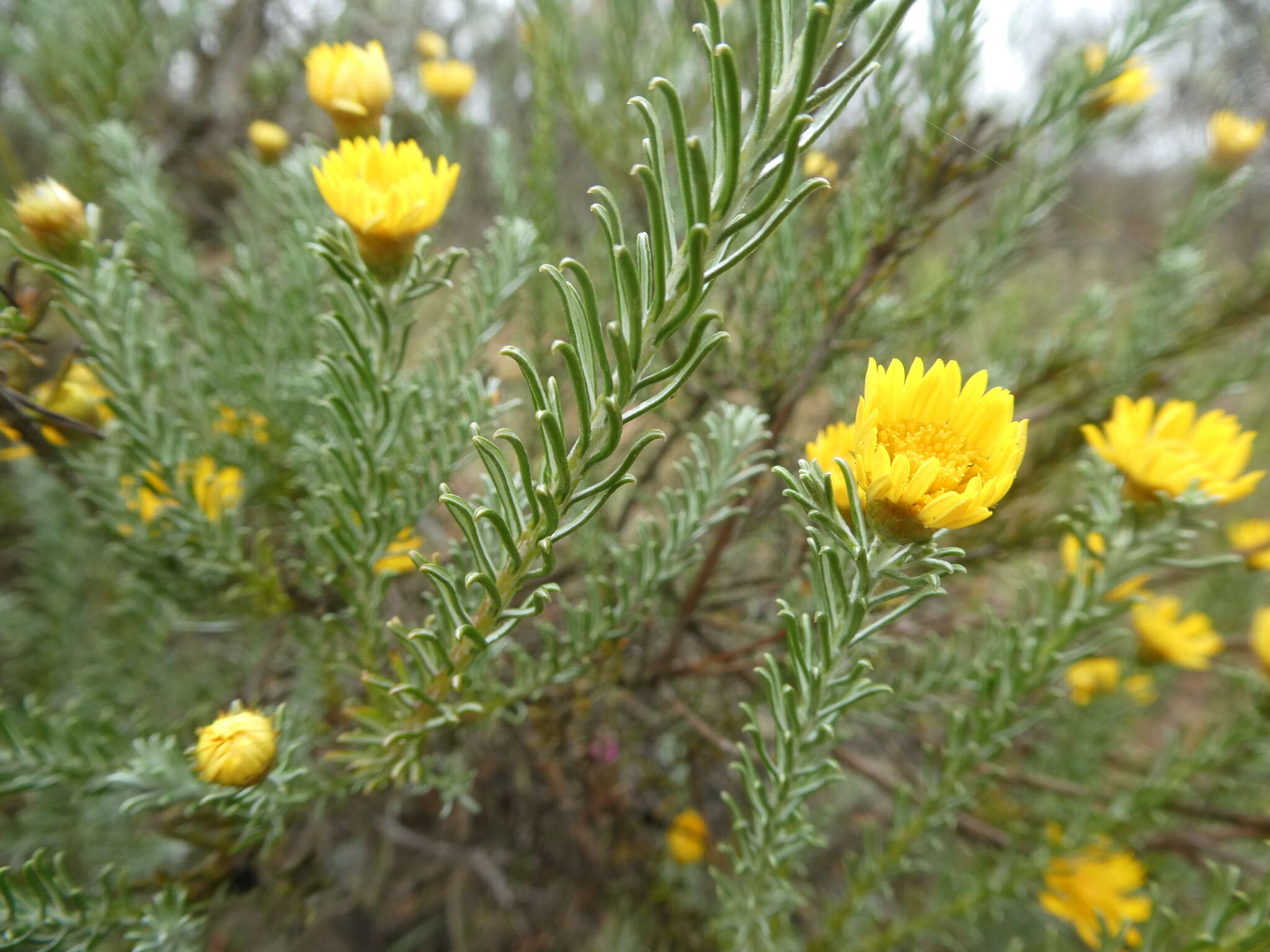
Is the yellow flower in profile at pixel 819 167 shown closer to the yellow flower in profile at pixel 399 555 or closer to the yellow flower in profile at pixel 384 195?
the yellow flower in profile at pixel 384 195

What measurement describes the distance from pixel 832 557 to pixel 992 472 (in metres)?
0.15

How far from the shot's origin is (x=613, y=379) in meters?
0.57

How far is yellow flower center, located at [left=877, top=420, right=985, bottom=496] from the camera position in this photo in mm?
650

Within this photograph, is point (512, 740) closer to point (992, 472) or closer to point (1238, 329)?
point (992, 472)

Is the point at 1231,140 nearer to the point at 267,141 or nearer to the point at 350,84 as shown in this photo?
the point at 350,84

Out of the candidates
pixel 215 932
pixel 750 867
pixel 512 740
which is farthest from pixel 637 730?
pixel 215 932

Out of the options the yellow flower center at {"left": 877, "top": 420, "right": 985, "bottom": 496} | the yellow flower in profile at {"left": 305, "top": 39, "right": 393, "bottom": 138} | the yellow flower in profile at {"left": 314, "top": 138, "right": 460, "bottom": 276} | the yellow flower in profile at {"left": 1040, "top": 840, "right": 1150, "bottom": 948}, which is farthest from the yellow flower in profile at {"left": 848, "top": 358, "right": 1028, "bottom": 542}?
the yellow flower in profile at {"left": 1040, "top": 840, "right": 1150, "bottom": 948}

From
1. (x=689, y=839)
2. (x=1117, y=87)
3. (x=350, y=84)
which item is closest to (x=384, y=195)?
(x=350, y=84)

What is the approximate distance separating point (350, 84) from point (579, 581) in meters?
1.06

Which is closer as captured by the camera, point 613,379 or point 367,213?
point 613,379

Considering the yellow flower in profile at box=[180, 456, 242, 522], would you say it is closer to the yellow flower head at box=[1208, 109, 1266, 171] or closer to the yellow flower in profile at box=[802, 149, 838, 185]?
the yellow flower in profile at box=[802, 149, 838, 185]

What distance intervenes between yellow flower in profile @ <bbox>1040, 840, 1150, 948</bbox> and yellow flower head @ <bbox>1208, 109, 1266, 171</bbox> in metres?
1.61

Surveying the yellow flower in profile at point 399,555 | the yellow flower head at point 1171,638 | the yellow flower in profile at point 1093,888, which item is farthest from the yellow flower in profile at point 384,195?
the yellow flower head at point 1171,638

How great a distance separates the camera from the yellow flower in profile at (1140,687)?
168 cm
